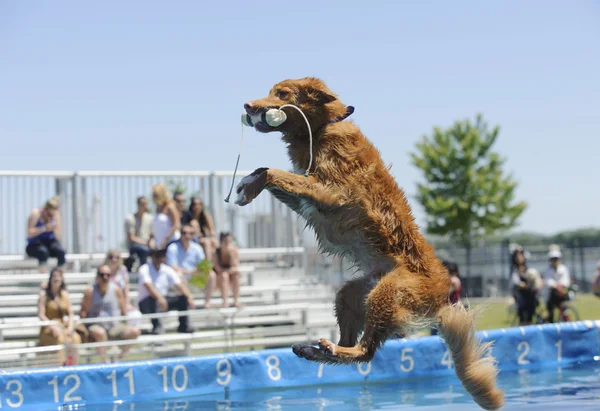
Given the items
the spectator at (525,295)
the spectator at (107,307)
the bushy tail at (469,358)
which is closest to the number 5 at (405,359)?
the bushy tail at (469,358)

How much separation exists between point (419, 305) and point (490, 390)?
28.2 inches

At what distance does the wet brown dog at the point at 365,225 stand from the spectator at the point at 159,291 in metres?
5.25

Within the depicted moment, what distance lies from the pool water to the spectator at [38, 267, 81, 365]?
7.39 feet

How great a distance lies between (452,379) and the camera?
26.3 feet

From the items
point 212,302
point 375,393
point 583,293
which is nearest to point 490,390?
point 375,393

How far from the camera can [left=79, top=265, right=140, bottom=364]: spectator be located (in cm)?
940

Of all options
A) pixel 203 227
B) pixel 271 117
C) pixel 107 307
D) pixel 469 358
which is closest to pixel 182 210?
pixel 203 227

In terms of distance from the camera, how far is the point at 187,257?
10.7 m

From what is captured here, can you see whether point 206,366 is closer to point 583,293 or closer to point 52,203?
point 52,203

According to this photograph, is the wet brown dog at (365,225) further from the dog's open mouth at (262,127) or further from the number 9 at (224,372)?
the number 9 at (224,372)

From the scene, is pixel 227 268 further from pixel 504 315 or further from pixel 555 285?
pixel 504 315

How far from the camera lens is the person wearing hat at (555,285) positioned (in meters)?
13.1

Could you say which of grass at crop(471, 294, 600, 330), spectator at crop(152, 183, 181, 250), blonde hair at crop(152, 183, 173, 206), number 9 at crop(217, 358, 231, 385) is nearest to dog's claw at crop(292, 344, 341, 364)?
number 9 at crop(217, 358, 231, 385)

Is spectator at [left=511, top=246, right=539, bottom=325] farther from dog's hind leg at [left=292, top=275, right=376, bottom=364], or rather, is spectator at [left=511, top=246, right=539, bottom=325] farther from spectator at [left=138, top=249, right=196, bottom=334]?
dog's hind leg at [left=292, top=275, right=376, bottom=364]
